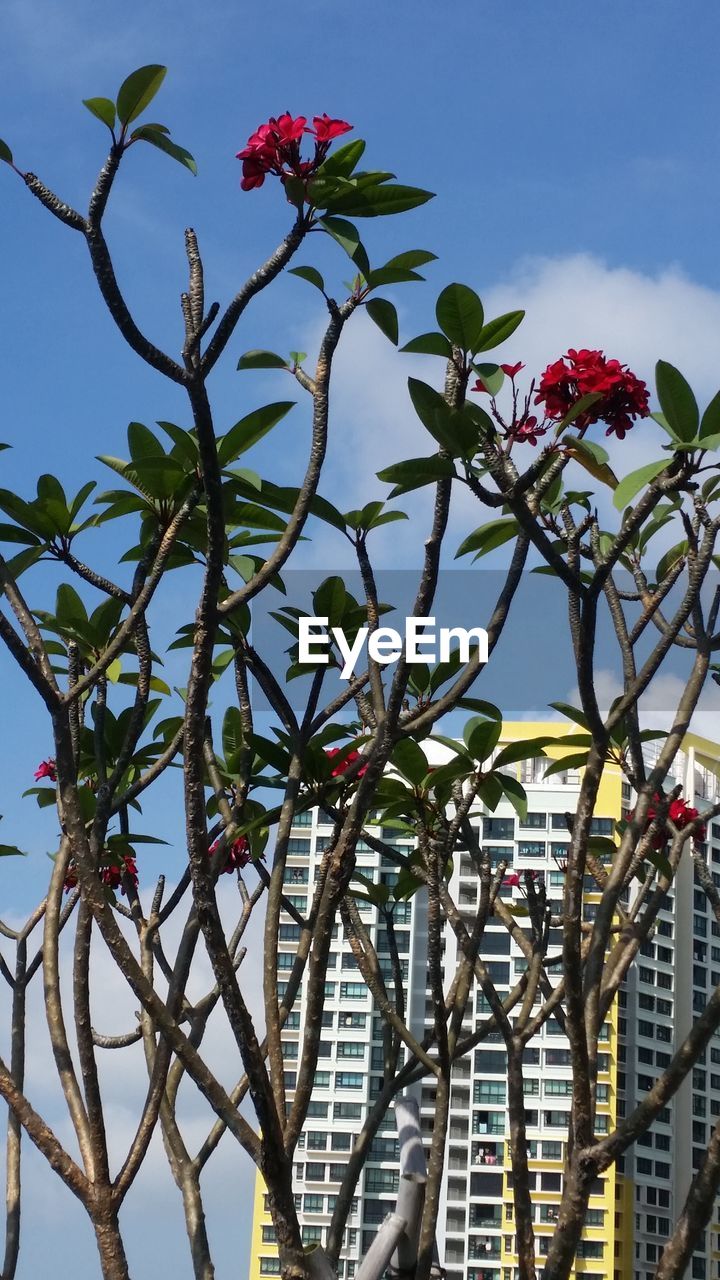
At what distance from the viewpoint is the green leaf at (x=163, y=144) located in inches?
82.2

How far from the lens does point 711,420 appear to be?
246cm

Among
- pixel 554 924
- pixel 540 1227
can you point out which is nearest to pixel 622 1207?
pixel 540 1227

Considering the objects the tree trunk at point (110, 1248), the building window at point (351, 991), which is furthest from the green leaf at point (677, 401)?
the building window at point (351, 991)

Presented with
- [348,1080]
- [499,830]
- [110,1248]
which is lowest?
[110,1248]

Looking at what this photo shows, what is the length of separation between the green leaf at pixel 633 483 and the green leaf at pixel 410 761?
94 cm

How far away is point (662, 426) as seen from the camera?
98.6 inches

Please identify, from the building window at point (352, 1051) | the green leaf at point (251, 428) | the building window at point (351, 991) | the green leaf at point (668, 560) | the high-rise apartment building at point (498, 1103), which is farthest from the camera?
the building window at point (351, 991)

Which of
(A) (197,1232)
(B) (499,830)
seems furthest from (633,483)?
(B) (499,830)

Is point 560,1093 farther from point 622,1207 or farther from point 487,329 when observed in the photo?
point 487,329

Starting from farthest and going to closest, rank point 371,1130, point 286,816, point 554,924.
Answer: point 554,924
point 371,1130
point 286,816

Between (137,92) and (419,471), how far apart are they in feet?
2.55

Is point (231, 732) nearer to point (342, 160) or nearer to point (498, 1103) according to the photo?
point (342, 160)

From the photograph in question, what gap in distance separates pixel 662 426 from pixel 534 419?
312 millimetres

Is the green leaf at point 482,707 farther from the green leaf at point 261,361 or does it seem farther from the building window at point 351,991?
the building window at point 351,991
